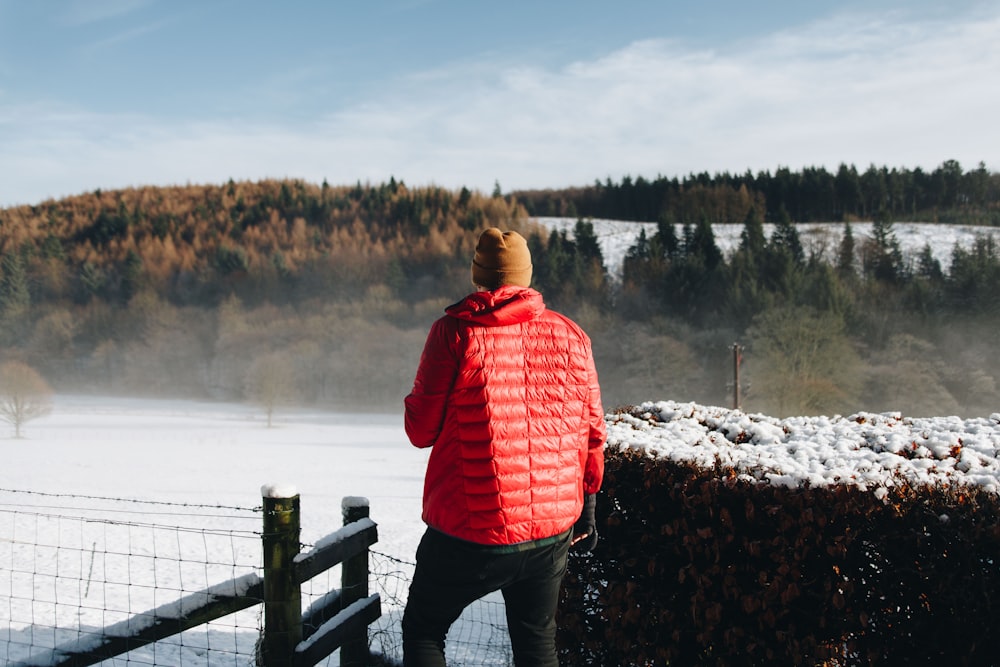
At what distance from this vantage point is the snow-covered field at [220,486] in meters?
3.42

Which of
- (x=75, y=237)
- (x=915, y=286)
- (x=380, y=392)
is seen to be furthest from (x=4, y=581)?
(x=75, y=237)

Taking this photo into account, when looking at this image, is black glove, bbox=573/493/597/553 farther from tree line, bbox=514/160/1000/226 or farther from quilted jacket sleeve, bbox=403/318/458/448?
tree line, bbox=514/160/1000/226

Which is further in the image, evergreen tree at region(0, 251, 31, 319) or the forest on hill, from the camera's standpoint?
evergreen tree at region(0, 251, 31, 319)

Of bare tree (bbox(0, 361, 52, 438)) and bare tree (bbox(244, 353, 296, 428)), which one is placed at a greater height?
bare tree (bbox(0, 361, 52, 438))

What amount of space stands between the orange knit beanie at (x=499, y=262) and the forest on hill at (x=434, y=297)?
41622 mm

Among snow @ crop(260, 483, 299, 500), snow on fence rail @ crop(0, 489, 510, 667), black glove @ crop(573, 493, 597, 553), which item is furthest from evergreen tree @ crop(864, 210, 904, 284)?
snow @ crop(260, 483, 299, 500)

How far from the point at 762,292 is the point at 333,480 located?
49.3 metres

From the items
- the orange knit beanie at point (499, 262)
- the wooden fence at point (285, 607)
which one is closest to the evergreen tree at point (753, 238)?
the wooden fence at point (285, 607)

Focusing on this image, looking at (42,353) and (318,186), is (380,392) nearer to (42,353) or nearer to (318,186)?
(42,353)

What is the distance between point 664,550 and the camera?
3191 millimetres

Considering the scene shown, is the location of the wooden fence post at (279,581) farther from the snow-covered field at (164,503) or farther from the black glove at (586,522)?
the black glove at (586,522)

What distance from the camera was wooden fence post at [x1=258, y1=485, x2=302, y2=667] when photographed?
3.01 m

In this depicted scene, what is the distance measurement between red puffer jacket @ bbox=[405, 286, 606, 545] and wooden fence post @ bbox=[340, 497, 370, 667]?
1381mm

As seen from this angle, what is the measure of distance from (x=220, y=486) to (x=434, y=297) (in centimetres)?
6065
